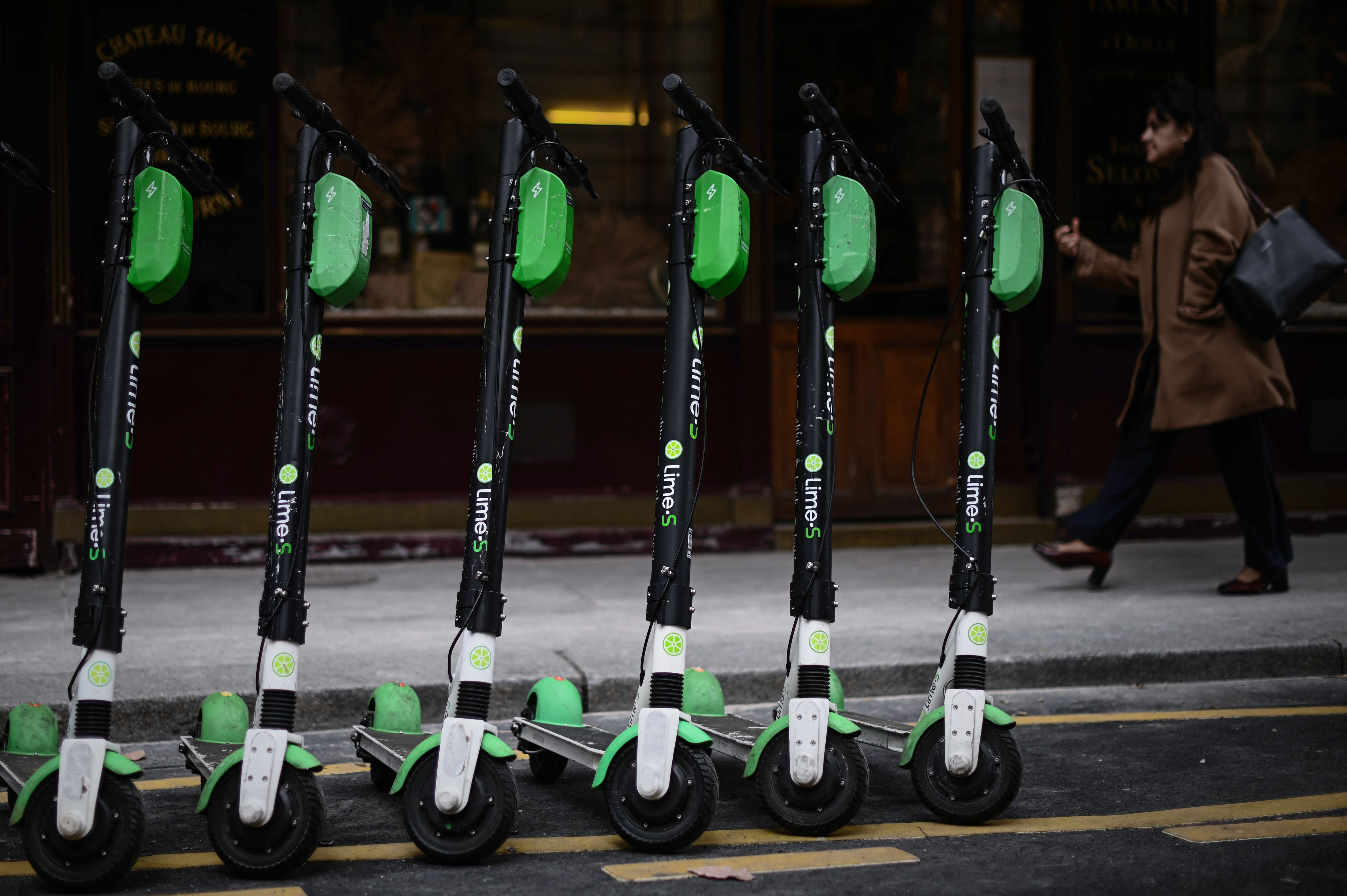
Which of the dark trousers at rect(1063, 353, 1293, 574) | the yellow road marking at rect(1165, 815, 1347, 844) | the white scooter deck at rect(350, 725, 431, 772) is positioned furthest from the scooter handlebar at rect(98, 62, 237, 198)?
the dark trousers at rect(1063, 353, 1293, 574)

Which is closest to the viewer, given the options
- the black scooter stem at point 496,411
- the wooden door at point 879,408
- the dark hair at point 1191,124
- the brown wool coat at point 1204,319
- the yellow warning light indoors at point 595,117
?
the black scooter stem at point 496,411

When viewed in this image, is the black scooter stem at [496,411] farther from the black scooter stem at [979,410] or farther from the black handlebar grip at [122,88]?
the black scooter stem at [979,410]

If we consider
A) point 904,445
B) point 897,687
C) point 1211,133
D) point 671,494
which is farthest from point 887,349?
point 671,494

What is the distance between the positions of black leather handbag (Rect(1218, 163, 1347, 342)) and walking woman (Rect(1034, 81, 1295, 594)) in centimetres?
11

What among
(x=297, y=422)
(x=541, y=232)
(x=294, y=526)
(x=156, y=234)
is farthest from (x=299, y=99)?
(x=294, y=526)

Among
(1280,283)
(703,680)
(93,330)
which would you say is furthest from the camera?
(93,330)

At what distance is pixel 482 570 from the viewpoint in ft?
12.3

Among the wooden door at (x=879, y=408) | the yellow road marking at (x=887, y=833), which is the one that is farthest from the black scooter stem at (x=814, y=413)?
the wooden door at (x=879, y=408)

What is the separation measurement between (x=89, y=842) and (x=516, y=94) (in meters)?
2.03

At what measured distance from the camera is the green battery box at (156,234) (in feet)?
11.9

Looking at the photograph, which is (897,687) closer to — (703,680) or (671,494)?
(703,680)

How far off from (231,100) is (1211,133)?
5.10m

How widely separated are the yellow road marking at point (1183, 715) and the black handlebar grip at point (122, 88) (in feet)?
11.6

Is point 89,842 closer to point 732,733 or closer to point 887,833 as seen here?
point 732,733
